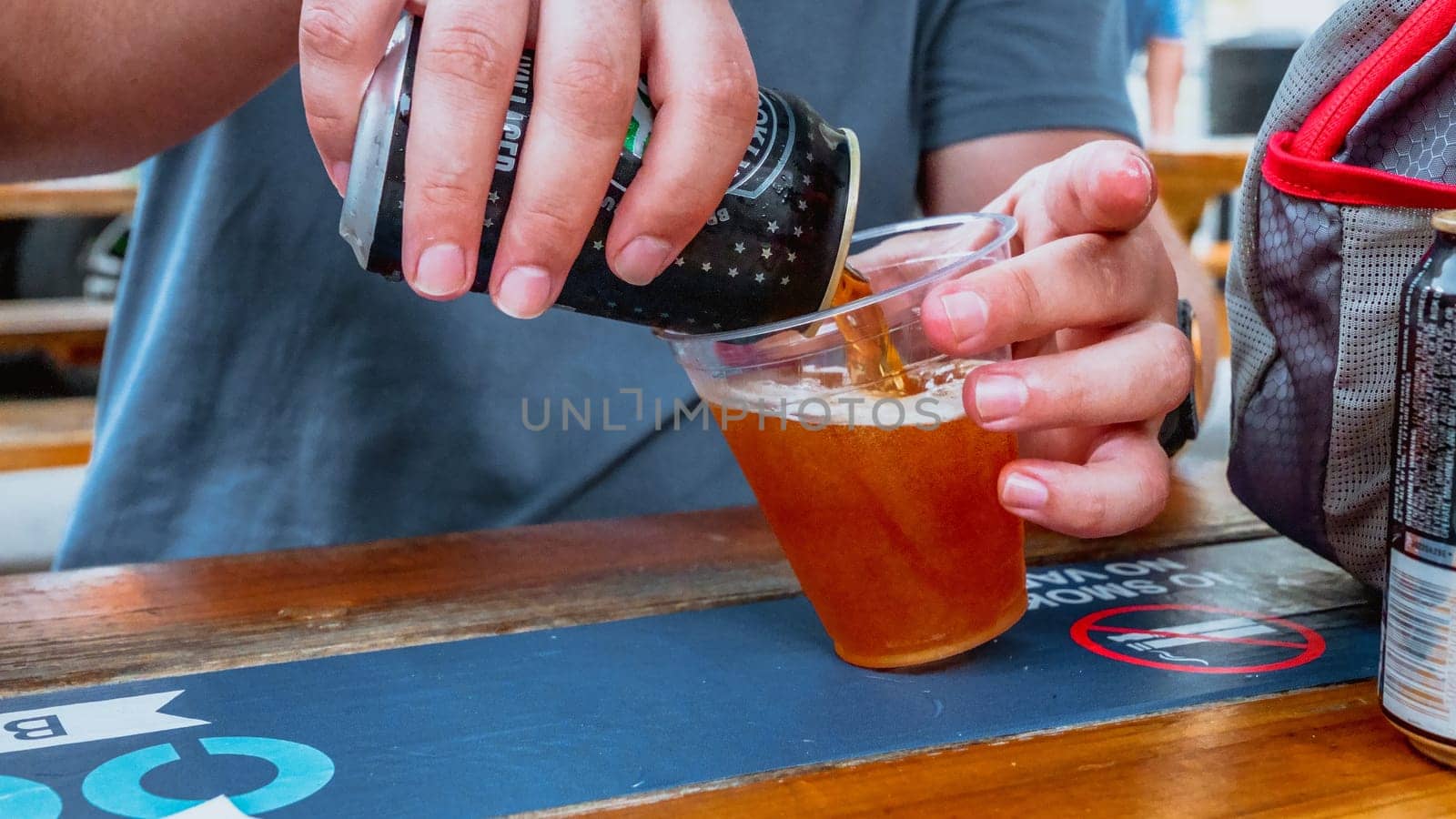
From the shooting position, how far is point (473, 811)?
19.4 inches

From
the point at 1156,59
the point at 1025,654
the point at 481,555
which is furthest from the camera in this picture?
the point at 1156,59

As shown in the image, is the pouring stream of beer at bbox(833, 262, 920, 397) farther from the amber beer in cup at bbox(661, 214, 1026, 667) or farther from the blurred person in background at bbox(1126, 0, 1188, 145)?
the blurred person in background at bbox(1126, 0, 1188, 145)

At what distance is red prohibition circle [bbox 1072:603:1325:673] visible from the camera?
633 millimetres

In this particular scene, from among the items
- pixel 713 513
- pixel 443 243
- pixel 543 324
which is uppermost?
pixel 443 243

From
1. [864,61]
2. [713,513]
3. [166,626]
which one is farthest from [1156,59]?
[166,626]

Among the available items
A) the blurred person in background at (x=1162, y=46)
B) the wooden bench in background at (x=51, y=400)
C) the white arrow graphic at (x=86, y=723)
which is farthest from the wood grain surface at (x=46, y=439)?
the blurred person in background at (x=1162, y=46)

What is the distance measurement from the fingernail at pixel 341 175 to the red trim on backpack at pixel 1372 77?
18.9 inches

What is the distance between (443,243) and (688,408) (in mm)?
759

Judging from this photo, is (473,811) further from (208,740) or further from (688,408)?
(688,408)

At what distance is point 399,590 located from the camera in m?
0.82

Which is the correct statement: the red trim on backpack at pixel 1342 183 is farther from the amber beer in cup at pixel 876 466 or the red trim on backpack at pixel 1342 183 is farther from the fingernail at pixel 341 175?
the fingernail at pixel 341 175

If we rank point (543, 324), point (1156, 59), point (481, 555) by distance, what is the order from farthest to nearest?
point (1156, 59) < point (543, 324) < point (481, 555)

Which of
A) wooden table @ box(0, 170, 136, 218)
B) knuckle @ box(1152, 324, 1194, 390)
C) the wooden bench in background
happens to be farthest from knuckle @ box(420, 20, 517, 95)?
wooden table @ box(0, 170, 136, 218)

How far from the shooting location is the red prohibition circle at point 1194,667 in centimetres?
63
